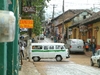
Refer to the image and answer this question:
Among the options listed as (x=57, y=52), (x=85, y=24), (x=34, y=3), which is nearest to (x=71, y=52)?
(x=85, y=24)

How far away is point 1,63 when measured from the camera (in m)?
3.74

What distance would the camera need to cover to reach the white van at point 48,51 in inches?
1217

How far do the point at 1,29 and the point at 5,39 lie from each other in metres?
0.11

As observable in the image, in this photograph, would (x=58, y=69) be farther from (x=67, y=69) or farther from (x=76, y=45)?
(x=76, y=45)

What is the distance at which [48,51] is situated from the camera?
31266 mm

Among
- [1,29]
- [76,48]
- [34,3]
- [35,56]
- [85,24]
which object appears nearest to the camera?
[1,29]

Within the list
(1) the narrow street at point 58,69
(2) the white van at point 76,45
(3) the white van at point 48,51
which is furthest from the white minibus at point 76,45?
(3) the white van at point 48,51

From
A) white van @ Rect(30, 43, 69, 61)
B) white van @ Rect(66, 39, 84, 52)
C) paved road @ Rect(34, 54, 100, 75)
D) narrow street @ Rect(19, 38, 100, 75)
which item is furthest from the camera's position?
white van @ Rect(66, 39, 84, 52)

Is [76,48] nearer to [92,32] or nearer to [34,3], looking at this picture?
[92,32]

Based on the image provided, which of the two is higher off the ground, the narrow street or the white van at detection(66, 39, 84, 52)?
the white van at detection(66, 39, 84, 52)

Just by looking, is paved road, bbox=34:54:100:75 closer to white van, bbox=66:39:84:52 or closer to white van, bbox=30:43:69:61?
white van, bbox=30:43:69:61

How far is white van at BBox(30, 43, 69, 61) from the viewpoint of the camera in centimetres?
3092

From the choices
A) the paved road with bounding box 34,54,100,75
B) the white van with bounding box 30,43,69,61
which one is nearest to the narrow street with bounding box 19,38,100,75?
the paved road with bounding box 34,54,100,75

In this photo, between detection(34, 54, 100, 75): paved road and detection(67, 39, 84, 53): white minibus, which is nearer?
detection(34, 54, 100, 75): paved road
